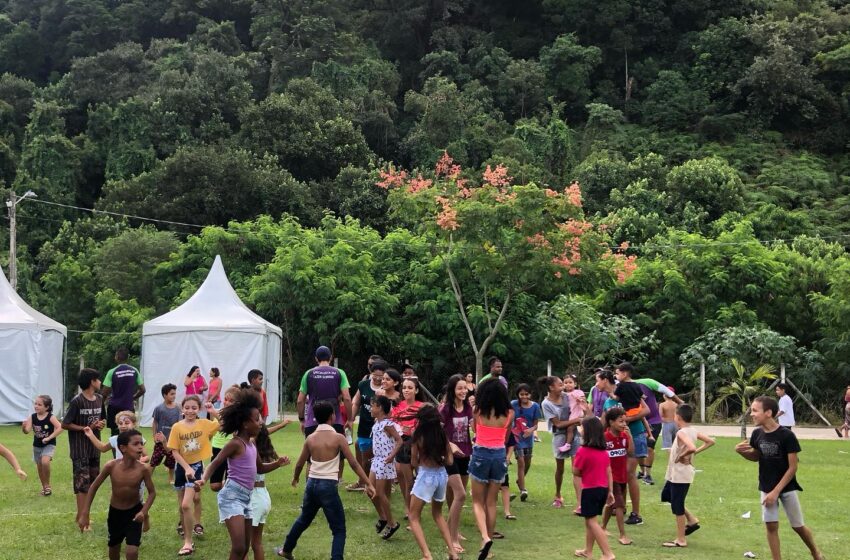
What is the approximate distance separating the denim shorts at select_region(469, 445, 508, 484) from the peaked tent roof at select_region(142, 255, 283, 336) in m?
14.1

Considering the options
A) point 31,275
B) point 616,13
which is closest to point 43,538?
point 31,275

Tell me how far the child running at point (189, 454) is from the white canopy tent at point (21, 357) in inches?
559

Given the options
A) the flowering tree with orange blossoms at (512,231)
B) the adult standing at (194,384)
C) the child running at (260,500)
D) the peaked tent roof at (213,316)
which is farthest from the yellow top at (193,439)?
the flowering tree with orange blossoms at (512,231)

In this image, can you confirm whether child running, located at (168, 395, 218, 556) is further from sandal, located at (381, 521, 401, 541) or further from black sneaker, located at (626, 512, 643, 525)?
black sneaker, located at (626, 512, 643, 525)

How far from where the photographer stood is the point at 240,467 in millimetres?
7871

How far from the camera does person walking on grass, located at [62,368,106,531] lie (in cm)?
1034

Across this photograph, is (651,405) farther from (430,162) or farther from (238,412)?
(430,162)

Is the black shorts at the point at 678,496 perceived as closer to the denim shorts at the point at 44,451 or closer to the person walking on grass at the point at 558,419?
the person walking on grass at the point at 558,419

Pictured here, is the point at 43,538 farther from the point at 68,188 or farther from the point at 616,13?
the point at 616,13

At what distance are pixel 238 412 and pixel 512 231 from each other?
17.3 metres

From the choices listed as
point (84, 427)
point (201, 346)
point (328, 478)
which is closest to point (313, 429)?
point (84, 427)

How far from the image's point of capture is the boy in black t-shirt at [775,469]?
831cm

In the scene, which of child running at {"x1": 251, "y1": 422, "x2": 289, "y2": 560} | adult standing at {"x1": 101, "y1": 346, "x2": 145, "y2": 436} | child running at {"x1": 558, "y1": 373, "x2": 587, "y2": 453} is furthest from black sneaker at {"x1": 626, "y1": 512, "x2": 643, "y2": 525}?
adult standing at {"x1": 101, "y1": 346, "x2": 145, "y2": 436}

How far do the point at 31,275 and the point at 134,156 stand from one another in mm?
9263
